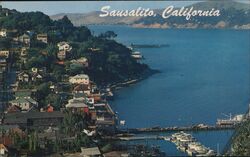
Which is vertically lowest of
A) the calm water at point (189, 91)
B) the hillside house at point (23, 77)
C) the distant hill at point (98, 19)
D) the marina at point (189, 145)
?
the distant hill at point (98, 19)

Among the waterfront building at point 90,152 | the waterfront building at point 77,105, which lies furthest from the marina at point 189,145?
the waterfront building at point 77,105

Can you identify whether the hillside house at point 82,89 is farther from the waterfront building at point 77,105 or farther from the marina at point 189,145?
the marina at point 189,145

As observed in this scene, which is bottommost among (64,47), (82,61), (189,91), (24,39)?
(189,91)

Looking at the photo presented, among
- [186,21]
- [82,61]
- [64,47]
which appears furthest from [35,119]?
[186,21]

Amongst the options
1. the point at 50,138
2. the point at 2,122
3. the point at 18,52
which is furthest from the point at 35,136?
the point at 18,52

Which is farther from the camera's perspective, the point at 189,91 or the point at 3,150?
the point at 189,91

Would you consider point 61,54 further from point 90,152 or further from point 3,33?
point 90,152

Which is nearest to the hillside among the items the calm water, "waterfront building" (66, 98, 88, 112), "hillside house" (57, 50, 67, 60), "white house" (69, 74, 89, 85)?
"hillside house" (57, 50, 67, 60)

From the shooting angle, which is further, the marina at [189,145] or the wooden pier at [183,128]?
the wooden pier at [183,128]

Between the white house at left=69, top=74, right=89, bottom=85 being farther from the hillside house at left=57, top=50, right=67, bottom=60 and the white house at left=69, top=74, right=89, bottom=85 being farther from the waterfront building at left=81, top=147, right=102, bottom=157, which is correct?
the waterfront building at left=81, top=147, right=102, bottom=157
